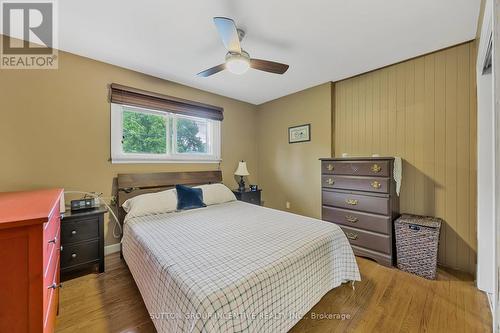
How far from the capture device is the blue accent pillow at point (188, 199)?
8.95ft

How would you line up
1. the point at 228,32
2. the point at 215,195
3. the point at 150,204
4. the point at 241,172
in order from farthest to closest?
the point at 241,172 → the point at 215,195 → the point at 150,204 → the point at 228,32

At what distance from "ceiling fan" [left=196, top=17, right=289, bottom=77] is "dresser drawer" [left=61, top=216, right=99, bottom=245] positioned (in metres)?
2.03

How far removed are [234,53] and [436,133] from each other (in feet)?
8.05

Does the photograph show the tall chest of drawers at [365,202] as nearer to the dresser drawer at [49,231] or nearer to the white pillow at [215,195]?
the white pillow at [215,195]

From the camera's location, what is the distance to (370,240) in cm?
253

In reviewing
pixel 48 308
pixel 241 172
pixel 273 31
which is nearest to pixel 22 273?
pixel 48 308

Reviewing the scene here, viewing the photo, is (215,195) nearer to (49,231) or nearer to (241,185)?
(241,185)

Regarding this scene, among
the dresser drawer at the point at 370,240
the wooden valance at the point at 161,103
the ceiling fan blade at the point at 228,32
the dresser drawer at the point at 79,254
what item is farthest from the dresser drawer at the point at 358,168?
the dresser drawer at the point at 79,254

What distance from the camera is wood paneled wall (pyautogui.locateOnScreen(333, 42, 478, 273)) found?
2.22 meters

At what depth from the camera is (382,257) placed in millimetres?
2432

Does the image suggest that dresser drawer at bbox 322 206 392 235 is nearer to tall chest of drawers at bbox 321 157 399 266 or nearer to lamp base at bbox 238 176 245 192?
tall chest of drawers at bbox 321 157 399 266

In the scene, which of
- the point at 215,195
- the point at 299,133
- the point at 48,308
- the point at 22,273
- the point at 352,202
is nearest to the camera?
the point at 22,273

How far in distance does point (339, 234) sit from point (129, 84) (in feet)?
10.4

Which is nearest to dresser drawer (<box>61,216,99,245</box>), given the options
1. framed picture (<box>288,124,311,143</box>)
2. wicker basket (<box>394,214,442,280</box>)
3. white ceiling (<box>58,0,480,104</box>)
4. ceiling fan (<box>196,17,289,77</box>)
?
white ceiling (<box>58,0,480,104</box>)
